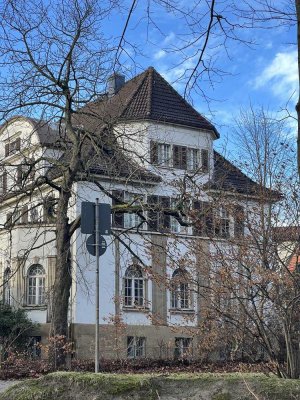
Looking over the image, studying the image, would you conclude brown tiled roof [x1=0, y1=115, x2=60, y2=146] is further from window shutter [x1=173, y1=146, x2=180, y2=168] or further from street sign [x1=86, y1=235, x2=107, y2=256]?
window shutter [x1=173, y1=146, x2=180, y2=168]

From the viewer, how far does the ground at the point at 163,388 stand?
16.4 feet

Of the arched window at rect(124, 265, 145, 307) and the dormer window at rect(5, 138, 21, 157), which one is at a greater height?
the dormer window at rect(5, 138, 21, 157)

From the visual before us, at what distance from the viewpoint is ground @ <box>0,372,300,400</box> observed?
4.99m

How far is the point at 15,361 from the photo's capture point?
16.4m

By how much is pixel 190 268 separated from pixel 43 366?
514cm

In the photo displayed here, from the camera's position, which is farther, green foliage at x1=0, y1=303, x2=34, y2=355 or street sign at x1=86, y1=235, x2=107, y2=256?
green foliage at x1=0, y1=303, x2=34, y2=355

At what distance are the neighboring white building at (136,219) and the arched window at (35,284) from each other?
0.05 meters

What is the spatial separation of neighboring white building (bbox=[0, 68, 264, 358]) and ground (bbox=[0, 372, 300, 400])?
5.26 m

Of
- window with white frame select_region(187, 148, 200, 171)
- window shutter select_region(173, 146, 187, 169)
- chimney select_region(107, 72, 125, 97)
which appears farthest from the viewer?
window with white frame select_region(187, 148, 200, 171)

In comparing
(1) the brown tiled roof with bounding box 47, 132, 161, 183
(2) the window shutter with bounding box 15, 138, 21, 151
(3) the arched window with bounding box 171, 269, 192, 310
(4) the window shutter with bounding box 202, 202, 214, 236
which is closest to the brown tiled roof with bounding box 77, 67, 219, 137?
(2) the window shutter with bounding box 15, 138, 21, 151

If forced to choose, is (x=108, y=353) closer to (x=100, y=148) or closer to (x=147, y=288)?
(x=147, y=288)

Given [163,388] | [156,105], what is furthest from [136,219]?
[163,388]

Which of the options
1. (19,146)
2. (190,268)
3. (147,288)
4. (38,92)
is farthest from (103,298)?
(190,268)

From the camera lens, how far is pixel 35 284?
30938 mm
